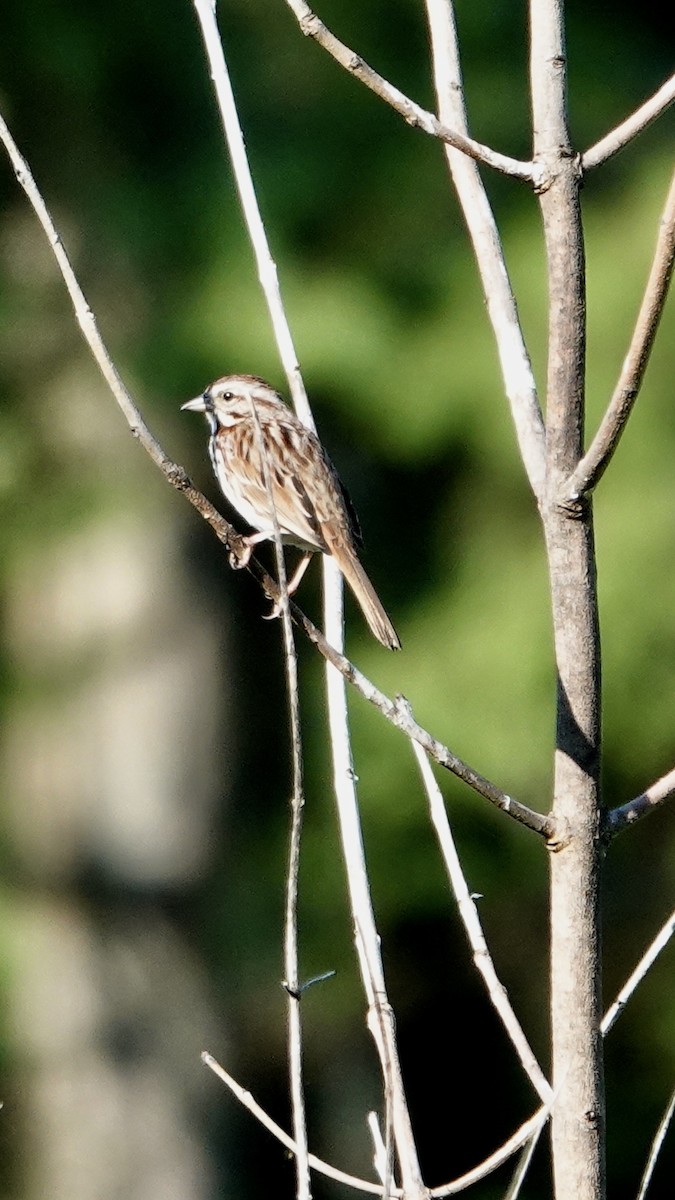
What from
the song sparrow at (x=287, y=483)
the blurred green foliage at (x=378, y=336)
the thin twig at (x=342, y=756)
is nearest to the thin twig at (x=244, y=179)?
the thin twig at (x=342, y=756)

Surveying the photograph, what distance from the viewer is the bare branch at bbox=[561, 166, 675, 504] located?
171 centimetres

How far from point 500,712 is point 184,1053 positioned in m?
2.49

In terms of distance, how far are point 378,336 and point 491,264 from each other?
200 inches

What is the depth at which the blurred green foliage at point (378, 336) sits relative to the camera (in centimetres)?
718

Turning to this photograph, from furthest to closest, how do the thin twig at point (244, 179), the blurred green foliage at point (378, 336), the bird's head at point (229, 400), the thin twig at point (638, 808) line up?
the blurred green foliage at point (378, 336), the bird's head at point (229, 400), the thin twig at point (244, 179), the thin twig at point (638, 808)

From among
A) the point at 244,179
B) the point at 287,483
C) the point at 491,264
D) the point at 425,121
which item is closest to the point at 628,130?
the point at 425,121

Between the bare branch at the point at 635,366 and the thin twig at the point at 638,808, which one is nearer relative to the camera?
the bare branch at the point at 635,366

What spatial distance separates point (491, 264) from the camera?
7.05 feet

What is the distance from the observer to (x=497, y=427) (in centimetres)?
747

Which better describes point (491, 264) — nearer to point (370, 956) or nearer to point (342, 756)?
point (342, 756)

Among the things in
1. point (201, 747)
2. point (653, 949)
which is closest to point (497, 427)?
point (201, 747)

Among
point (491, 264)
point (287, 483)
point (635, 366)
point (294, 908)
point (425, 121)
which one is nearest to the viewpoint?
point (635, 366)

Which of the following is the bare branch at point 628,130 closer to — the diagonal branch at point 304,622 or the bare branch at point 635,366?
the bare branch at point 635,366

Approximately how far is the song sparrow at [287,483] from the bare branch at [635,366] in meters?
1.62
